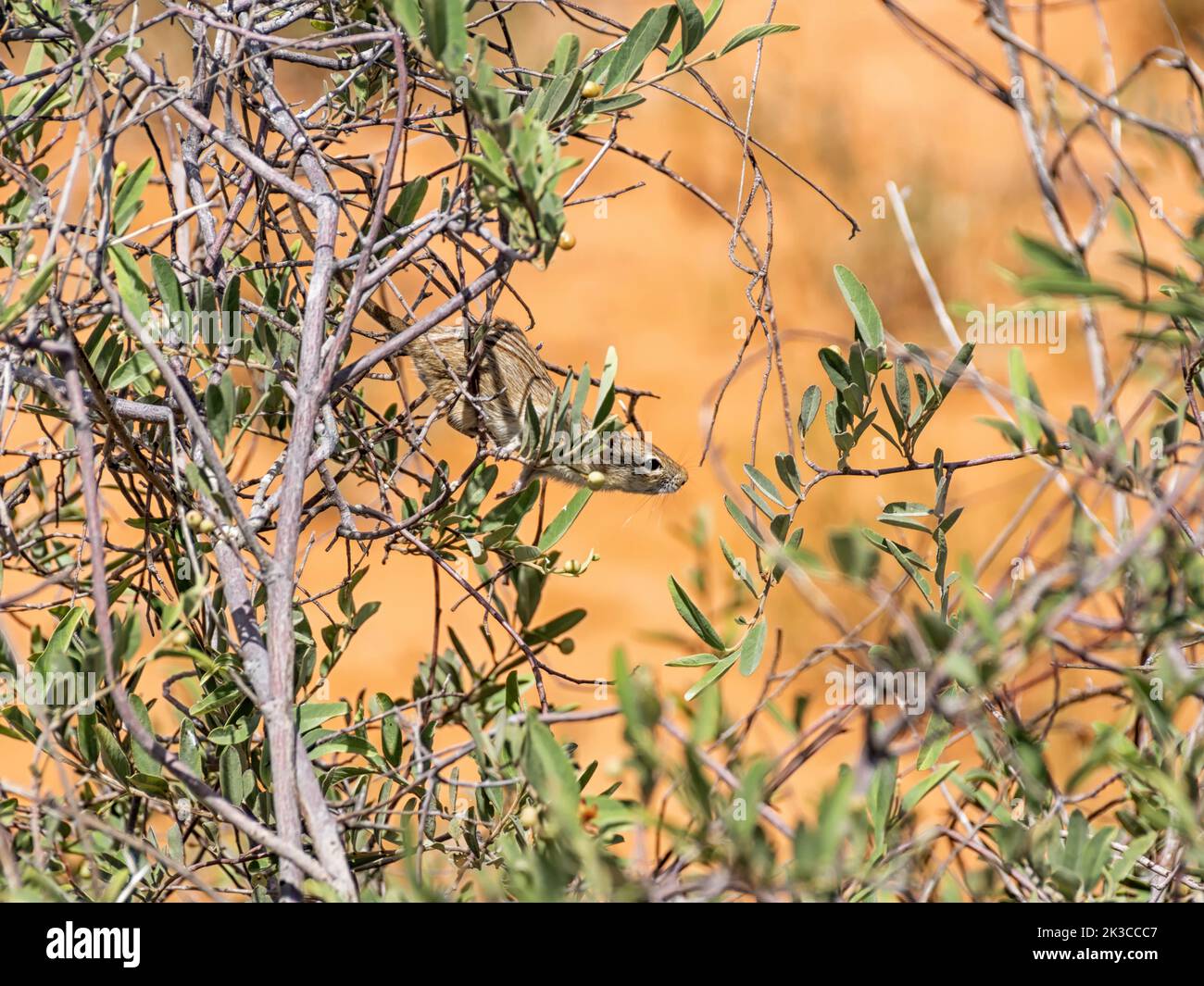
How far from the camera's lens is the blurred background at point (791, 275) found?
691cm

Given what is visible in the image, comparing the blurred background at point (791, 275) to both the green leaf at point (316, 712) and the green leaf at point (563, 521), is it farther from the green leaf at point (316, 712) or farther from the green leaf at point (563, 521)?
the green leaf at point (316, 712)

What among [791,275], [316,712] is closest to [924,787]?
[316,712]

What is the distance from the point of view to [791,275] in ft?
31.8

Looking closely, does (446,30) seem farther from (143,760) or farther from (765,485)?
(143,760)

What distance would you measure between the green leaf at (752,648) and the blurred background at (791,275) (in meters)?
3.65

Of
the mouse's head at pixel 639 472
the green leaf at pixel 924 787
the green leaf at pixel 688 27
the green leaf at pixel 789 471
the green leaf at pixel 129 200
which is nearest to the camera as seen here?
the green leaf at pixel 924 787

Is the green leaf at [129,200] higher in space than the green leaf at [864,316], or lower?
higher

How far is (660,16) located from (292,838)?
1338mm

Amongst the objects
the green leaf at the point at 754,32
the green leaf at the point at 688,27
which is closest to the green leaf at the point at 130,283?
the green leaf at the point at 688,27

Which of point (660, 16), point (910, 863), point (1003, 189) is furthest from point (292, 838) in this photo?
point (1003, 189)

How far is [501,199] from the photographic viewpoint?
136cm

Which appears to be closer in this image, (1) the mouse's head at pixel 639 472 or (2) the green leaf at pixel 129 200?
(2) the green leaf at pixel 129 200

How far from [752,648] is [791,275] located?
8.28 m

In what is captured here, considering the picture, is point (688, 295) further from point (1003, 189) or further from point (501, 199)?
point (501, 199)
